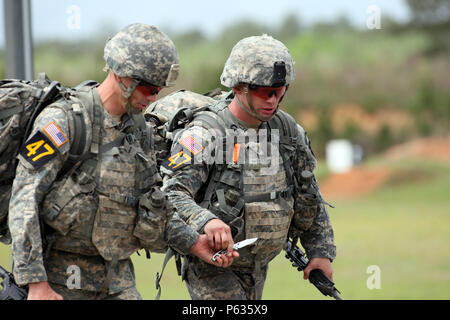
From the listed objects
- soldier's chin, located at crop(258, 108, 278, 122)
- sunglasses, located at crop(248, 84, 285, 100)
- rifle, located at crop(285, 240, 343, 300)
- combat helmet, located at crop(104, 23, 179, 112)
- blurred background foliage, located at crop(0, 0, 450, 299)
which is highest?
combat helmet, located at crop(104, 23, 179, 112)

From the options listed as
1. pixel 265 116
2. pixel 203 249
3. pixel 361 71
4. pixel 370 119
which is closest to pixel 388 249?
pixel 265 116

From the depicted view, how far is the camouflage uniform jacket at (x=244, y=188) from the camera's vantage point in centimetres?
545

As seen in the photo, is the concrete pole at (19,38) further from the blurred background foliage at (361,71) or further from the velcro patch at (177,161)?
the blurred background foliage at (361,71)

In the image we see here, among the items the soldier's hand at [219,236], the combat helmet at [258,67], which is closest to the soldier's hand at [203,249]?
the soldier's hand at [219,236]

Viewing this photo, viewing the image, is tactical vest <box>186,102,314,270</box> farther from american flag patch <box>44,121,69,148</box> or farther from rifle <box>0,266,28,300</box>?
rifle <box>0,266,28,300</box>

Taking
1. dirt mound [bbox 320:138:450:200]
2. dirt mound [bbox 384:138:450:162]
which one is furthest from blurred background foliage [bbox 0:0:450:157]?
dirt mound [bbox 320:138:450:200]

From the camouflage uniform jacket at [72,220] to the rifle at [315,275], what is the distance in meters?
1.24

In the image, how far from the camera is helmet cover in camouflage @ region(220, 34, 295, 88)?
18.2ft

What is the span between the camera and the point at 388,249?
20234 millimetres

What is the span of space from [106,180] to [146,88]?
544 millimetres

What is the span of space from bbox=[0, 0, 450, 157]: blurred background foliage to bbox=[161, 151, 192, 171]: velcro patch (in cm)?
2981

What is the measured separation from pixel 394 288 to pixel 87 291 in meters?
10.9

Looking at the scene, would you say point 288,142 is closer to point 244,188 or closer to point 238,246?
point 244,188
